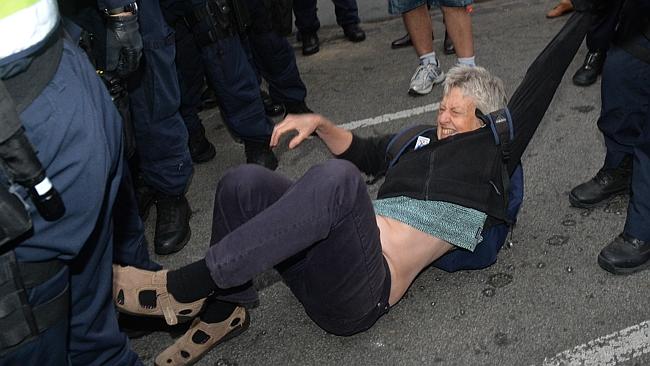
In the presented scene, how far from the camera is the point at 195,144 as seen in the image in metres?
4.08

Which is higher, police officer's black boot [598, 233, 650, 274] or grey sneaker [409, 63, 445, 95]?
police officer's black boot [598, 233, 650, 274]

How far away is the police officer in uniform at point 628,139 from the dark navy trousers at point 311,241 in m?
1.03

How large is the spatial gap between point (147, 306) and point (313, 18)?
396 cm

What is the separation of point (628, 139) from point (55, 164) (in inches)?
97.0

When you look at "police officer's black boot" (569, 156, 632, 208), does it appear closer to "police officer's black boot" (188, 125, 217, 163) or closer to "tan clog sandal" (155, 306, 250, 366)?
"tan clog sandal" (155, 306, 250, 366)

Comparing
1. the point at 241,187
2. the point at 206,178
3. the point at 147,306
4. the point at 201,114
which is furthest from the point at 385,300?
the point at 201,114

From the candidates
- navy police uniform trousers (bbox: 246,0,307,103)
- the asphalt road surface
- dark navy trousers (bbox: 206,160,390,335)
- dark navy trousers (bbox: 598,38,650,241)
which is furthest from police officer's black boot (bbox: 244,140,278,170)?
dark navy trousers (bbox: 598,38,650,241)

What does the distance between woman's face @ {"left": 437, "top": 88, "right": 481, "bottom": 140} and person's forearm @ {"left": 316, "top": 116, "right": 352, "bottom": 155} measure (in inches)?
14.2

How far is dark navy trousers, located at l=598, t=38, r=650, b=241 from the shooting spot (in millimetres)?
2629

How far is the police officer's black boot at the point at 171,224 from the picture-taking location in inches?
127

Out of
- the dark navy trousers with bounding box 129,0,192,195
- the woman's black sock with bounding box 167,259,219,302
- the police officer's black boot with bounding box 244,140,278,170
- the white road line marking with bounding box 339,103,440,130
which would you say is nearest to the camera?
the woman's black sock with bounding box 167,259,219,302

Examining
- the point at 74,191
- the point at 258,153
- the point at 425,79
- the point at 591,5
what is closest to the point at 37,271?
the point at 74,191

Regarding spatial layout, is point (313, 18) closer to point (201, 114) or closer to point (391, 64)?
point (391, 64)

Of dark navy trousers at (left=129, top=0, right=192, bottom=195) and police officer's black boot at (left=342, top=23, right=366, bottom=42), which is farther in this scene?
police officer's black boot at (left=342, top=23, right=366, bottom=42)
